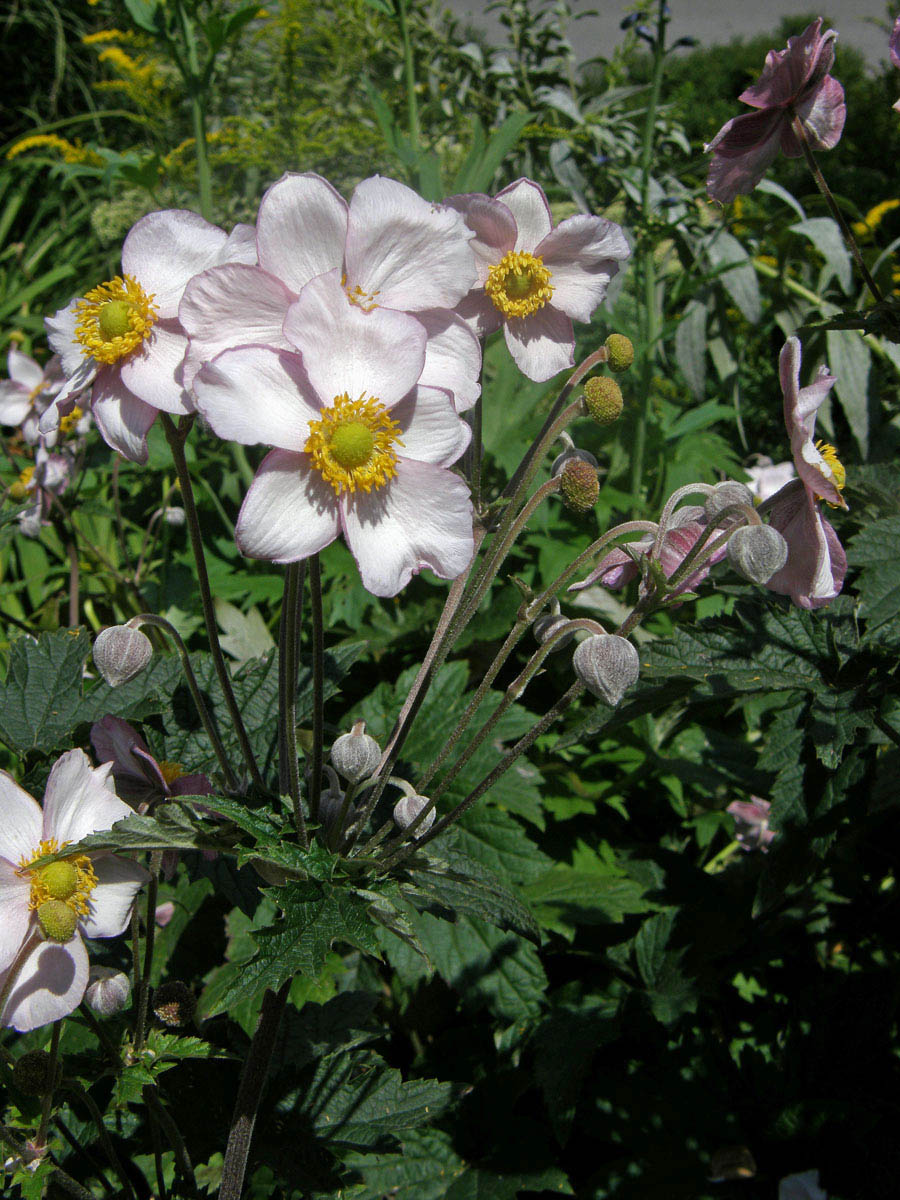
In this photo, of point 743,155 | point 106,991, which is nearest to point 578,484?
point 743,155

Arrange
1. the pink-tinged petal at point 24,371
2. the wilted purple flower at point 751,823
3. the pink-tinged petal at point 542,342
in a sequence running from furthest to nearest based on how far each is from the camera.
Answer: the pink-tinged petal at point 24,371 < the wilted purple flower at point 751,823 < the pink-tinged petal at point 542,342

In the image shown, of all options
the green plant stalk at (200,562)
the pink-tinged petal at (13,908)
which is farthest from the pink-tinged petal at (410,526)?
the pink-tinged petal at (13,908)

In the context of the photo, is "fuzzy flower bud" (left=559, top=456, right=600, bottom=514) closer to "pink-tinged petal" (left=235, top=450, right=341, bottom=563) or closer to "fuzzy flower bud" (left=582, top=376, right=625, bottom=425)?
"fuzzy flower bud" (left=582, top=376, right=625, bottom=425)

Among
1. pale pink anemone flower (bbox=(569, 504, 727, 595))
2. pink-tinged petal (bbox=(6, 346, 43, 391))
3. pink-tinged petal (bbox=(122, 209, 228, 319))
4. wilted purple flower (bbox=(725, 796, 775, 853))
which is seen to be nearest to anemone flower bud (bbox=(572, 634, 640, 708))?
pale pink anemone flower (bbox=(569, 504, 727, 595))

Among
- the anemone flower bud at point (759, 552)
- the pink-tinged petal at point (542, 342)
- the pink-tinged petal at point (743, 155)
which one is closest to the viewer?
the anemone flower bud at point (759, 552)

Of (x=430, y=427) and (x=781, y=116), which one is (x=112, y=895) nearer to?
(x=430, y=427)

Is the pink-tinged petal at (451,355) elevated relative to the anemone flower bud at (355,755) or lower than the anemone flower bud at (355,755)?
elevated

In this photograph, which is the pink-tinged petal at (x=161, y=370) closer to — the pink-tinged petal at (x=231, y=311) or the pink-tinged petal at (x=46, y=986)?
the pink-tinged petal at (x=231, y=311)
